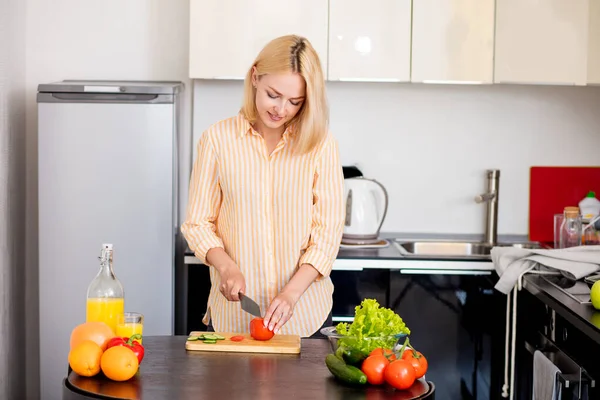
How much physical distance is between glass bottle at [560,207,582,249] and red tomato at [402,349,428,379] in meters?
1.93

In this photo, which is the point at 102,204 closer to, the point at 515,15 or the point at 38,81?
the point at 38,81

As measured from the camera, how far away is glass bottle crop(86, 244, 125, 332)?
1915 millimetres

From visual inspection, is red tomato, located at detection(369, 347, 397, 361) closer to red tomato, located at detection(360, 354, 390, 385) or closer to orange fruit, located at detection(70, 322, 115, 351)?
red tomato, located at detection(360, 354, 390, 385)

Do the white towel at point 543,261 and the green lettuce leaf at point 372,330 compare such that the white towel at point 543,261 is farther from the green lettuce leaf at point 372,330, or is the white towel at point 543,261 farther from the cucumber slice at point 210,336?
the cucumber slice at point 210,336

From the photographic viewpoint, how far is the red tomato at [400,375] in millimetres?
1673

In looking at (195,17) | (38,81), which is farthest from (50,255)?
(195,17)

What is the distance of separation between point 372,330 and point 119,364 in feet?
1.70

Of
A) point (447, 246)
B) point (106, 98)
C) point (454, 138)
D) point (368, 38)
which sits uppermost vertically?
point (368, 38)

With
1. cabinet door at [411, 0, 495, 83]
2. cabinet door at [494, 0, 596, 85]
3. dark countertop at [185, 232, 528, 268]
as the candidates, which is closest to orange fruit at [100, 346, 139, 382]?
dark countertop at [185, 232, 528, 268]

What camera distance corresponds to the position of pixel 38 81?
373 centimetres

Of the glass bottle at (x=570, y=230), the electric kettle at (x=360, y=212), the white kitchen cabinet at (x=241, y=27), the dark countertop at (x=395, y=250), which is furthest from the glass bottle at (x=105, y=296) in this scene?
the glass bottle at (x=570, y=230)

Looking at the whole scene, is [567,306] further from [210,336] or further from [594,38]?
[594,38]

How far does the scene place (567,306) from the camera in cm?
250

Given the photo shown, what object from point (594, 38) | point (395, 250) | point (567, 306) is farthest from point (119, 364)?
point (594, 38)
